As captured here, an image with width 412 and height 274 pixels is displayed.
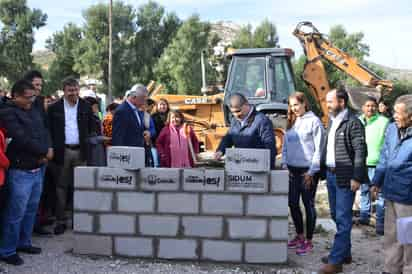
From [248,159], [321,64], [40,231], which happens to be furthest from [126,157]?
[321,64]

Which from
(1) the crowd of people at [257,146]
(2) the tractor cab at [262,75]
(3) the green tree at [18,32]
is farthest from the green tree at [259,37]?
(1) the crowd of people at [257,146]

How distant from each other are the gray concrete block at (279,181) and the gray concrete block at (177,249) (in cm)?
92

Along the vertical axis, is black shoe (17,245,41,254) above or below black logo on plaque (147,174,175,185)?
below

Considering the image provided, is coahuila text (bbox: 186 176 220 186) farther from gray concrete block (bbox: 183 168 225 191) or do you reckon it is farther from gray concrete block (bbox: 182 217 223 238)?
gray concrete block (bbox: 182 217 223 238)

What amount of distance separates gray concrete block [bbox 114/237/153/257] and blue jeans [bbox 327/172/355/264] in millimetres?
1707

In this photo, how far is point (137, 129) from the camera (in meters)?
5.03

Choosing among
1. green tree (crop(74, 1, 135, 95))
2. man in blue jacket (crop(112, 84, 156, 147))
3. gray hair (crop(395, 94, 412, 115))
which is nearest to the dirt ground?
man in blue jacket (crop(112, 84, 156, 147))

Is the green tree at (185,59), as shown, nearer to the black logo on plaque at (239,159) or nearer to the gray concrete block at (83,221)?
the gray concrete block at (83,221)

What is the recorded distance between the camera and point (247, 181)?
4.32 metres

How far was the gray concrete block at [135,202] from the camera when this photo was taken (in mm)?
4410

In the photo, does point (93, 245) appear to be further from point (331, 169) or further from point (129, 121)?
point (331, 169)

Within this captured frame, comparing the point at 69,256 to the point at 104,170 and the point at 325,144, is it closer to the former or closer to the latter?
the point at 104,170

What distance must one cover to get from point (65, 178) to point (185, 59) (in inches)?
1014

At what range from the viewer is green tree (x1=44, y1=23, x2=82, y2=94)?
33.9 metres
